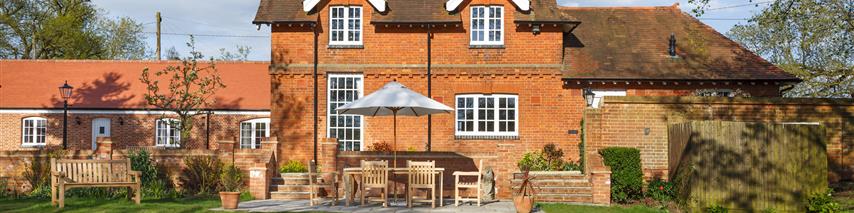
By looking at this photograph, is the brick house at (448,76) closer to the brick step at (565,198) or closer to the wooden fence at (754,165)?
the brick step at (565,198)

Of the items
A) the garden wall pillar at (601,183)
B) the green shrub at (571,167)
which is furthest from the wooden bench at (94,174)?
the green shrub at (571,167)

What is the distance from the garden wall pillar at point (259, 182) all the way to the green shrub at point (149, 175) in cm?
171

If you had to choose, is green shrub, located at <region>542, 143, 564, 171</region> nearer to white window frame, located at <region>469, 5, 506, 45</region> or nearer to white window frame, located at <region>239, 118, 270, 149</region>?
white window frame, located at <region>469, 5, 506, 45</region>

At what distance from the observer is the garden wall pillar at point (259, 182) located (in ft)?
58.1

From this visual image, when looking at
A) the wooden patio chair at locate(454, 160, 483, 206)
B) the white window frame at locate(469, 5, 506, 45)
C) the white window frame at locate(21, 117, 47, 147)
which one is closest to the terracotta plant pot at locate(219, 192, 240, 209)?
the wooden patio chair at locate(454, 160, 483, 206)

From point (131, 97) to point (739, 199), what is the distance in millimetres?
23397

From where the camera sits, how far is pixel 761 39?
132 feet

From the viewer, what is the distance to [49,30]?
4419cm

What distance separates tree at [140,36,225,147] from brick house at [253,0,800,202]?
7190mm

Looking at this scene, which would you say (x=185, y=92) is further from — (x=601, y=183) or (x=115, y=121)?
(x=601, y=183)

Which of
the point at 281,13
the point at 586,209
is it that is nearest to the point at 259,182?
the point at 586,209

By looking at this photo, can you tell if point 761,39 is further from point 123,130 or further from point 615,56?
point 123,130

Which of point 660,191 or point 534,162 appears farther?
point 534,162

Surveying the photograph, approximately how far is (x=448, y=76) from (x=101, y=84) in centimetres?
1619
